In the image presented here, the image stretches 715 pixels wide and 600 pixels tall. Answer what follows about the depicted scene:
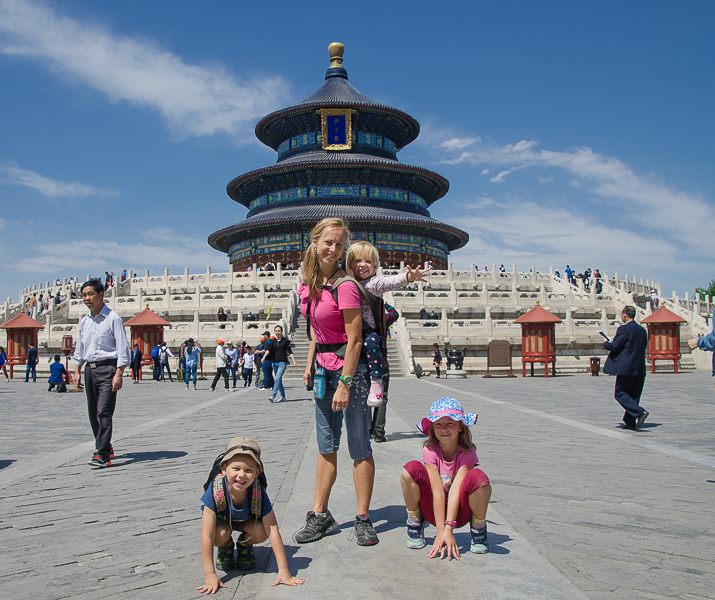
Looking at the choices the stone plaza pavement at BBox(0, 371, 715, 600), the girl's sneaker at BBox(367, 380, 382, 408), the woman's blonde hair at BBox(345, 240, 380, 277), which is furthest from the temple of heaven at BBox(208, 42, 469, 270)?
the girl's sneaker at BBox(367, 380, 382, 408)

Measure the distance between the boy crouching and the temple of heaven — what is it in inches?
1414

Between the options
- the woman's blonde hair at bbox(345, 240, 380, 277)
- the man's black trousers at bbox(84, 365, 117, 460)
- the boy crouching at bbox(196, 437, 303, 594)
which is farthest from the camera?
the man's black trousers at bbox(84, 365, 117, 460)

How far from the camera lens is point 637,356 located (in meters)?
8.10

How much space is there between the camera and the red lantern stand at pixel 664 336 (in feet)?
70.7

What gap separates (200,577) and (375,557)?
908mm

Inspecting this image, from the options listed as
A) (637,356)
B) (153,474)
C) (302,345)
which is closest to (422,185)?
(302,345)

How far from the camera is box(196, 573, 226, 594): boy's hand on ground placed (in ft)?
9.27

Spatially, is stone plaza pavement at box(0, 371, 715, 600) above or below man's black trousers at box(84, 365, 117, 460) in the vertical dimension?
below

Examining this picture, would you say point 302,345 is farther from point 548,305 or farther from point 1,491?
point 1,491

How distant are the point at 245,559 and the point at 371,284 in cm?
175

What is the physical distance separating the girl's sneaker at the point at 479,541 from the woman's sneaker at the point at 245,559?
1.18m

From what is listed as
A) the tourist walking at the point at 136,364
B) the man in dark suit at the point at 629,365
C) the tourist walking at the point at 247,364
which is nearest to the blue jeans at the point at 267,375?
the tourist walking at the point at 247,364

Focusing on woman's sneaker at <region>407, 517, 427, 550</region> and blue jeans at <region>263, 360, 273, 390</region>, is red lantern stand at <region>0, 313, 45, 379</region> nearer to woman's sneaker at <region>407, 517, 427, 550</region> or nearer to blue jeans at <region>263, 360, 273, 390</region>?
blue jeans at <region>263, 360, 273, 390</region>

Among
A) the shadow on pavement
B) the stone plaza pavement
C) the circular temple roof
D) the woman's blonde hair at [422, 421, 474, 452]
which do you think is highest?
the circular temple roof
